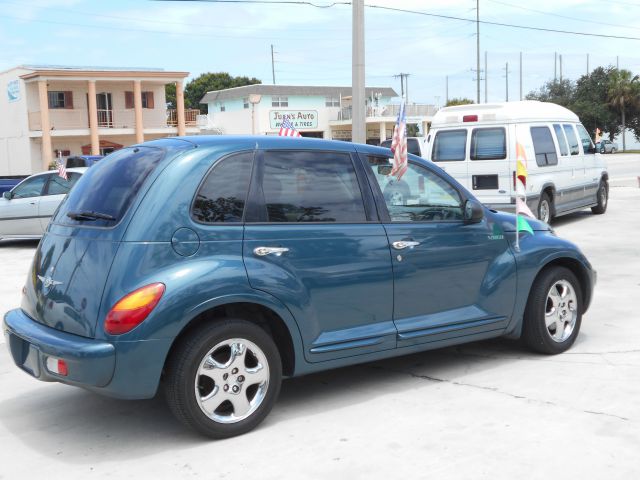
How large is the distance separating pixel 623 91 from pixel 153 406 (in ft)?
255

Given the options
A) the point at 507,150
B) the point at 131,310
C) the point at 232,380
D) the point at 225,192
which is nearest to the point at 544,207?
the point at 507,150

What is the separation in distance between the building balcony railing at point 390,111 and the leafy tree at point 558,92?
21.8m

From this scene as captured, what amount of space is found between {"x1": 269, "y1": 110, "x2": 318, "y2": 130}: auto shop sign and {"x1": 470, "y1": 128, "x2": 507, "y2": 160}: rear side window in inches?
1771

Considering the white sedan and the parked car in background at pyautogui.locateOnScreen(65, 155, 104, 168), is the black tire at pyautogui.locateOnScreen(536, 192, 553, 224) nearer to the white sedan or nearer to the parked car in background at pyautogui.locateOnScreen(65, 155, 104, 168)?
the white sedan

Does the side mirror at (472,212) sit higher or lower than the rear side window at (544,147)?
lower

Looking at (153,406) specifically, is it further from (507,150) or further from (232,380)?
(507,150)

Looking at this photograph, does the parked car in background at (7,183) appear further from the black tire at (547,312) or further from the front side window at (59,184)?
the black tire at (547,312)

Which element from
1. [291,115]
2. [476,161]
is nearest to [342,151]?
[476,161]

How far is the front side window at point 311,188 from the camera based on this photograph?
493 centimetres

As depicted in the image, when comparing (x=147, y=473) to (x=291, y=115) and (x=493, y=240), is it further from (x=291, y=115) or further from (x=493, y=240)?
(x=291, y=115)

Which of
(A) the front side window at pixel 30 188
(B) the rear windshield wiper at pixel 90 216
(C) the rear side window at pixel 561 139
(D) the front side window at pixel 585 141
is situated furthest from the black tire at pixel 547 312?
(A) the front side window at pixel 30 188

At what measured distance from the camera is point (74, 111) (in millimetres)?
43969

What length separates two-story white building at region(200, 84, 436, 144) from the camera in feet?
195

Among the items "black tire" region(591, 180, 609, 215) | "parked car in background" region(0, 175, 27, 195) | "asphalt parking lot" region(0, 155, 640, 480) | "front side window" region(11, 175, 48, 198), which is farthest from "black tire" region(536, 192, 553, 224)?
"parked car in background" region(0, 175, 27, 195)
